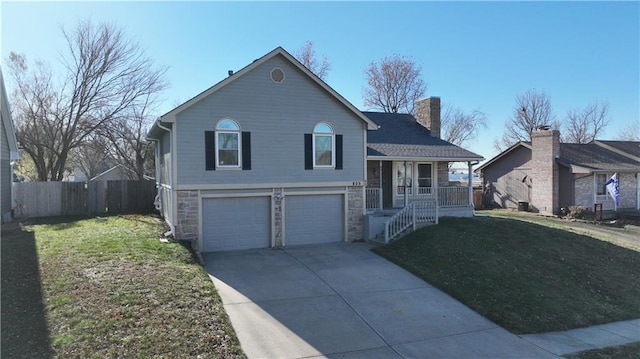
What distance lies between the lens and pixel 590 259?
1357 cm

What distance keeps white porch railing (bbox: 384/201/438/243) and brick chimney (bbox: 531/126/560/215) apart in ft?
43.2

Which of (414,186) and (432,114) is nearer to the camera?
(414,186)

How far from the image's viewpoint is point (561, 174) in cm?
2484

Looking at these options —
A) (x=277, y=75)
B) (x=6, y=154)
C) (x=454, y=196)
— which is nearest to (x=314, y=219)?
(x=277, y=75)

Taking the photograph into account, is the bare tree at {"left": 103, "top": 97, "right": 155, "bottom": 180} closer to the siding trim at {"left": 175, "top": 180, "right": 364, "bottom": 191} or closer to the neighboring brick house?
the siding trim at {"left": 175, "top": 180, "right": 364, "bottom": 191}

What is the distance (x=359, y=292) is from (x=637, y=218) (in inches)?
895

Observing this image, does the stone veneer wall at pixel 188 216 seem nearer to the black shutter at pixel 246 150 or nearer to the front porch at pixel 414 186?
the black shutter at pixel 246 150

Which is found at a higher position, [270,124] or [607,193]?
[270,124]

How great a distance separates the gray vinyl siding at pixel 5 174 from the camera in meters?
15.6

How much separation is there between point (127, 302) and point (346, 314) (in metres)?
4.19

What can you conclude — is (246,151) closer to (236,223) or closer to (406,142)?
(236,223)

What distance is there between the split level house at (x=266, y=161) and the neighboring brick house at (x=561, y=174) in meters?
14.6

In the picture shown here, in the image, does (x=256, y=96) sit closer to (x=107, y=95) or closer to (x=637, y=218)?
(x=107, y=95)

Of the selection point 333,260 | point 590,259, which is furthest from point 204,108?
point 590,259
